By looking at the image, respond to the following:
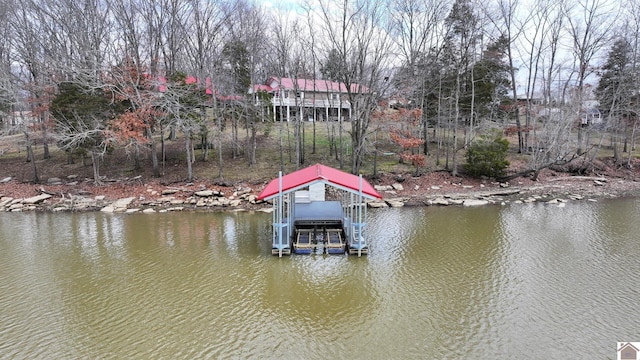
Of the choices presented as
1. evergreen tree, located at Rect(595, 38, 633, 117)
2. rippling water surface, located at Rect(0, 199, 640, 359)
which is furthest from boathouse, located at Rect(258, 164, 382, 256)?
evergreen tree, located at Rect(595, 38, 633, 117)

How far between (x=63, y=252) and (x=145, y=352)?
7.61 m

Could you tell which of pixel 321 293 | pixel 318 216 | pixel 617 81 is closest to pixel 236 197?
pixel 318 216

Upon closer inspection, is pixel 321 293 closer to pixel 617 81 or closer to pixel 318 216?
pixel 318 216

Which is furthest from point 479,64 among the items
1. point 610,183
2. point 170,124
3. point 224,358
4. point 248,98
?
point 224,358

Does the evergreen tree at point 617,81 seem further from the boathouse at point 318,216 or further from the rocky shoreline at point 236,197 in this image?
the boathouse at point 318,216

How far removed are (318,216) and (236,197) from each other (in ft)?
22.9

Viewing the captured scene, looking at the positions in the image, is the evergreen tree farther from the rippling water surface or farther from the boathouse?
the boathouse

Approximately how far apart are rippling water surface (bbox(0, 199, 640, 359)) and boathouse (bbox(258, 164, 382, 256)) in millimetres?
546

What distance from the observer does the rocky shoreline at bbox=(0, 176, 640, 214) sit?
18453mm

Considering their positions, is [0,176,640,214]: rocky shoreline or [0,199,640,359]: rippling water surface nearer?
[0,199,640,359]: rippling water surface

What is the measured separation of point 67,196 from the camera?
19.6 meters

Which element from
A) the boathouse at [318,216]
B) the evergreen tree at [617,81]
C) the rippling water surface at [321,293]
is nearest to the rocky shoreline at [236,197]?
the rippling water surface at [321,293]

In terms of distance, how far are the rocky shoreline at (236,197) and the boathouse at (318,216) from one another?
385 centimetres

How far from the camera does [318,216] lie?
47.0 ft
